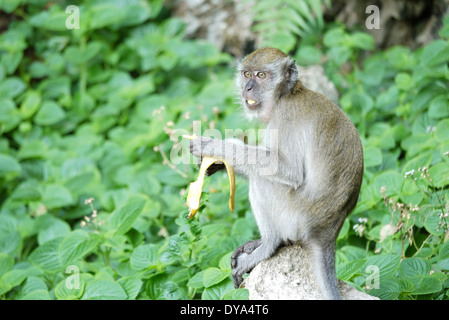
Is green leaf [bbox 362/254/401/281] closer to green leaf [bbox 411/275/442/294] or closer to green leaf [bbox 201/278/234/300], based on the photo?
green leaf [bbox 411/275/442/294]

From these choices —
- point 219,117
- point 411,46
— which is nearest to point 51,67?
point 219,117

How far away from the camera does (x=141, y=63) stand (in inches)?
380

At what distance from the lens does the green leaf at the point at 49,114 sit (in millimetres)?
8844

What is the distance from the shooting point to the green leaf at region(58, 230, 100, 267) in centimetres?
549

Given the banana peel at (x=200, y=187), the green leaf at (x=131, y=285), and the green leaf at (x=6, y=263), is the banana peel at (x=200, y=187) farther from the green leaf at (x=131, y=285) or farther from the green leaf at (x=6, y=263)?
the green leaf at (x=6, y=263)

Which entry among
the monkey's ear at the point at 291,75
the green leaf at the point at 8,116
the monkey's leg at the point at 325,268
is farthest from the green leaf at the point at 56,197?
the monkey's leg at the point at 325,268

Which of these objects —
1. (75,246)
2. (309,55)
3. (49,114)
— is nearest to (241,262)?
(75,246)

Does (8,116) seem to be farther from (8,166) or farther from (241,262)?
(241,262)

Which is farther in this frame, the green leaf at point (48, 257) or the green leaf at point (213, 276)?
the green leaf at point (48, 257)

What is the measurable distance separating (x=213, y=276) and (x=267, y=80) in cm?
167

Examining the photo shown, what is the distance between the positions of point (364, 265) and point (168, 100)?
4701 millimetres

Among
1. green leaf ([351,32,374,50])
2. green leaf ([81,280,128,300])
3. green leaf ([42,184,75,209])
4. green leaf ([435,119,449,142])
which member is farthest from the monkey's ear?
green leaf ([351,32,374,50])

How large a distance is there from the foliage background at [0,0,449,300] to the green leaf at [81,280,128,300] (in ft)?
0.04

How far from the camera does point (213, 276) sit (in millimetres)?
4965
